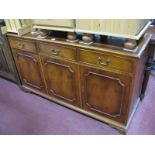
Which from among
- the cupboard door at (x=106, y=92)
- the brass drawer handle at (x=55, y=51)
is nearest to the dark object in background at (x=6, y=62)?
the brass drawer handle at (x=55, y=51)

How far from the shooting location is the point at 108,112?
1.44 metres

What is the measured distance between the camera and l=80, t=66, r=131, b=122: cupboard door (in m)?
1.20

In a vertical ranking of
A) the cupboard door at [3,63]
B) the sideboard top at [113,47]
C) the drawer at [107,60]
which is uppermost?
the sideboard top at [113,47]

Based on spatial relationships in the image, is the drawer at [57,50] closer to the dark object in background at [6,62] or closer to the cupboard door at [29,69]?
the cupboard door at [29,69]

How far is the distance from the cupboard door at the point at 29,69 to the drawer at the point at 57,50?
0.16 m

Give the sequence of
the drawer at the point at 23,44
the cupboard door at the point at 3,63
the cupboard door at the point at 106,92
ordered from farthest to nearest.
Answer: the cupboard door at the point at 3,63, the drawer at the point at 23,44, the cupboard door at the point at 106,92

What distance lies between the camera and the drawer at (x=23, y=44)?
150 centimetres

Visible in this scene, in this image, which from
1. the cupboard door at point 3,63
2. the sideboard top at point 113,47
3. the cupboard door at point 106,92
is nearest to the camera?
the sideboard top at point 113,47

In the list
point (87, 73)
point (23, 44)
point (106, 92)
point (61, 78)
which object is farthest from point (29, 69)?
point (106, 92)

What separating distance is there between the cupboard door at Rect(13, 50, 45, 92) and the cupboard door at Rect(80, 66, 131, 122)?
1.79 ft

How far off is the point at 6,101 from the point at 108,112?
123cm

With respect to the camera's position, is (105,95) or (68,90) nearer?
(105,95)

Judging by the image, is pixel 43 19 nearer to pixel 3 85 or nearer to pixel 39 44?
pixel 39 44
